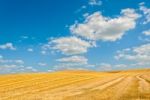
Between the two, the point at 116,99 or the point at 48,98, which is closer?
the point at 116,99

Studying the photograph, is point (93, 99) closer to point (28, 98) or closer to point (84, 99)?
point (84, 99)

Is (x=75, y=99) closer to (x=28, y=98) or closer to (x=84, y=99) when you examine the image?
(x=84, y=99)

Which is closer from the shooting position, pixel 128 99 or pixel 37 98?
pixel 128 99

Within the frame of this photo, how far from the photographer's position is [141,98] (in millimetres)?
17328

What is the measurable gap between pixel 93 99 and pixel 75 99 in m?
0.99

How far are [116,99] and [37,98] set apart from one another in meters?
4.59

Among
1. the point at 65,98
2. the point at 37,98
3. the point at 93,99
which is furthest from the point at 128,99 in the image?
the point at 37,98

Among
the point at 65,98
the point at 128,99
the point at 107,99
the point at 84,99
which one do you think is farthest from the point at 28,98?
the point at 128,99

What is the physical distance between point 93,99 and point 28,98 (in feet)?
12.5

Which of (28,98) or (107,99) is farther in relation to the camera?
(28,98)

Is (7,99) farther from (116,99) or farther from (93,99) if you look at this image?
(116,99)

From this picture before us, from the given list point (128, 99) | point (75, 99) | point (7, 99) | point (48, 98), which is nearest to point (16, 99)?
point (7, 99)

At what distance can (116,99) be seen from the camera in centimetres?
1684

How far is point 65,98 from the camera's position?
1777 cm
